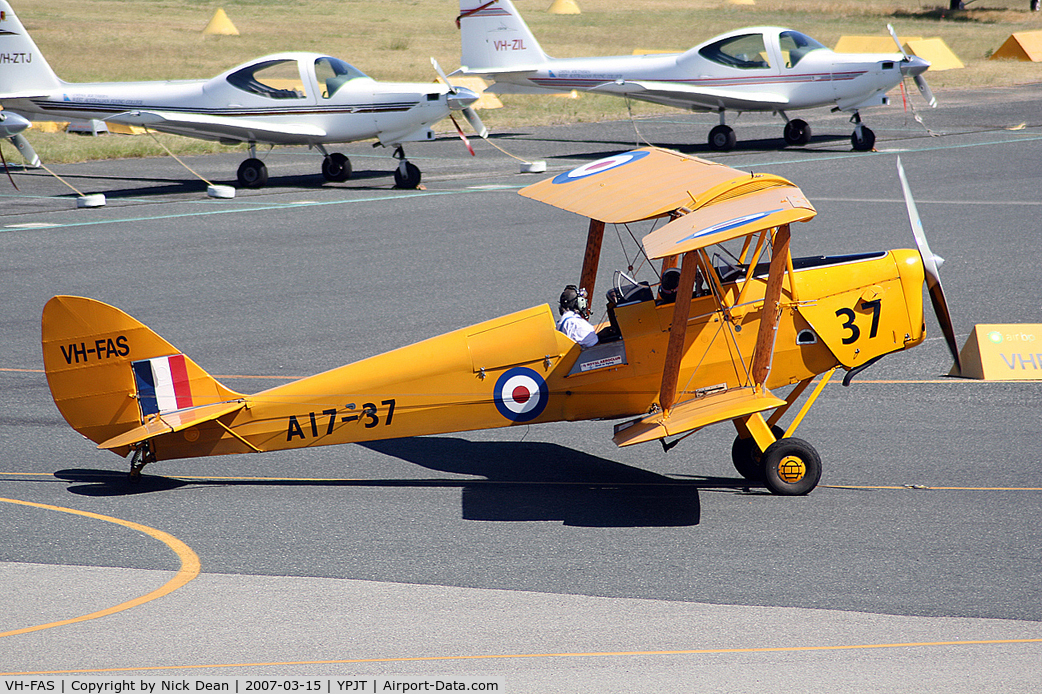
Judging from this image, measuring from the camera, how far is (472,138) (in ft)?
99.8

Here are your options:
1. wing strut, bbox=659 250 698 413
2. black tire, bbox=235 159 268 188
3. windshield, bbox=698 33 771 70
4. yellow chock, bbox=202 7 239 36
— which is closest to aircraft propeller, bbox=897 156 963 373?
wing strut, bbox=659 250 698 413

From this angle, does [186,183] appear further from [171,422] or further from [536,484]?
[536,484]

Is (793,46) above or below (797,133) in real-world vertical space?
above

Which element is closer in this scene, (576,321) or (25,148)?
(576,321)

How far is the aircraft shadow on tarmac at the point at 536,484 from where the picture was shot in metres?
8.11

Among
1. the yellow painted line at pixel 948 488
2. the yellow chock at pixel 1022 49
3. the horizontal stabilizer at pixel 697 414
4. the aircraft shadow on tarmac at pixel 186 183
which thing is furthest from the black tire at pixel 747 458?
the yellow chock at pixel 1022 49

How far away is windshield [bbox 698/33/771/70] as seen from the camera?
2669cm

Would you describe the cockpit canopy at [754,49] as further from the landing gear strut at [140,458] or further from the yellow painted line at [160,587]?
the yellow painted line at [160,587]

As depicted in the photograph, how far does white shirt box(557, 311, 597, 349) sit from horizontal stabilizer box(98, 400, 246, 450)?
2.61 m

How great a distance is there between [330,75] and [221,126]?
2.57 m

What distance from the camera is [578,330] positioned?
27.6ft

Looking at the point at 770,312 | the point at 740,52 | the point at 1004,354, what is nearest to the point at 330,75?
the point at 740,52

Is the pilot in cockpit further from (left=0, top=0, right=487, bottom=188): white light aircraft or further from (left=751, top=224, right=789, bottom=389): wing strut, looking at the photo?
(left=0, top=0, right=487, bottom=188): white light aircraft

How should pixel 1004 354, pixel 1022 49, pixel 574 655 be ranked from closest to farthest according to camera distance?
pixel 574 655 → pixel 1004 354 → pixel 1022 49
